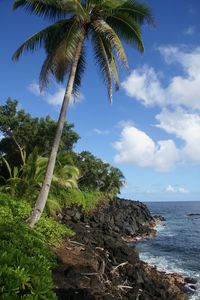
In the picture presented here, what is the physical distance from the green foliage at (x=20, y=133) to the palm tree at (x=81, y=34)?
64.6 feet

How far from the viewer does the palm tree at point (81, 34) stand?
15.2 meters

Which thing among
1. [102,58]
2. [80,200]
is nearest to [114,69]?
[102,58]

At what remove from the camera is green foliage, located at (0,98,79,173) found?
117 ft

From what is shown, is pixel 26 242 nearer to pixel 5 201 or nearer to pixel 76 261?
pixel 76 261

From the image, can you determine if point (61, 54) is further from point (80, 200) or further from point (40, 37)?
point (80, 200)

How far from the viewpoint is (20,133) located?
36.4 meters

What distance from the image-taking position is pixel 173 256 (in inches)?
1169

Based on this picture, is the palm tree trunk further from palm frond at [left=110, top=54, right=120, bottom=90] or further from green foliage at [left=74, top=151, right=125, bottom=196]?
green foliage at [left=74, top=151, right=125, bottom=196]

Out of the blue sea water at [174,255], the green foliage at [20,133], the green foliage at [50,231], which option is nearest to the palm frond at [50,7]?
the green foliage at [50,231]

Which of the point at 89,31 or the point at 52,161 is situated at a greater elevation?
the point at 89,31

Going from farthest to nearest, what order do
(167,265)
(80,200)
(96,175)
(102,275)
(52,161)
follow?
(96,175) < (80,200) < (167,265) < (52,161) < (102,275)

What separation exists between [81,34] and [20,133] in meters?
22.1

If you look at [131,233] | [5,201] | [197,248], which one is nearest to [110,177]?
[131,233]

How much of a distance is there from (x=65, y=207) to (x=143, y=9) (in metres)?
16.9
